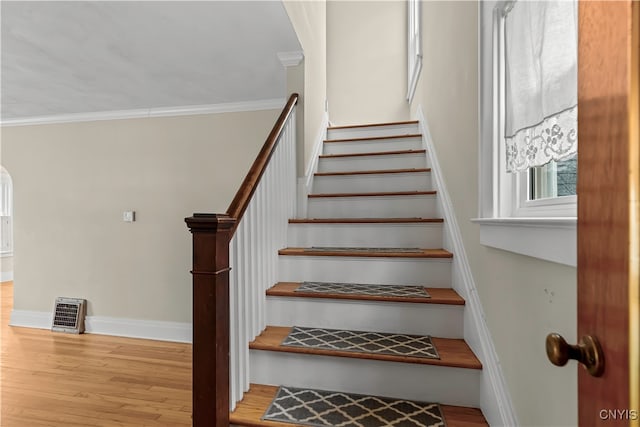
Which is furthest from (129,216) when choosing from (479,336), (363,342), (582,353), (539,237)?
(582,353)

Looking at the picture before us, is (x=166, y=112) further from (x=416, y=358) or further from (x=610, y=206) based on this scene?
(x=610, y=206)

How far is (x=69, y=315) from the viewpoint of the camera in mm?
3277

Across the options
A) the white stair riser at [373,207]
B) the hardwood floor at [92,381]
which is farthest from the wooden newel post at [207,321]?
the white stair riser at [373,207]

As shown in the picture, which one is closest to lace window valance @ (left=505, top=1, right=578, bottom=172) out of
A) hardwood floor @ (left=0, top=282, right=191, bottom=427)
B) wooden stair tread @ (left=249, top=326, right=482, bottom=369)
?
wooden stair tread @ (left=249, top=326, right=482, bottom=369)

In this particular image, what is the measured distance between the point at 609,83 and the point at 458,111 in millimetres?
1477

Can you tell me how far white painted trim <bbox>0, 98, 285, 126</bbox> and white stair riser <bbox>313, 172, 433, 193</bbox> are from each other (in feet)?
3.11

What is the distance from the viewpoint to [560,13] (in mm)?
782

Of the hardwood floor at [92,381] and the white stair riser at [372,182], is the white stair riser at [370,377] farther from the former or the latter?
the white stair riser at [372,182]

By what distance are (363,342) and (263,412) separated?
1.71ft

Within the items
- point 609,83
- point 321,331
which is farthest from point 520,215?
point 321,331

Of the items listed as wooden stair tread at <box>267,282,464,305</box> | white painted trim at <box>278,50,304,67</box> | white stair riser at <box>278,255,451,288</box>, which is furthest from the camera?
white painted trim at <box>278,50,304,67</box>

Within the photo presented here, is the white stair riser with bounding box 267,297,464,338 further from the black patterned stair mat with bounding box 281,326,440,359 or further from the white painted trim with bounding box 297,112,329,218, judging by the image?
the white painted trim with bounding box 297,112,329,218

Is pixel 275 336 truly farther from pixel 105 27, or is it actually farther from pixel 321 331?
pixel 105 27

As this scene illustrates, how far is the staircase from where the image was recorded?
4.30 feet
